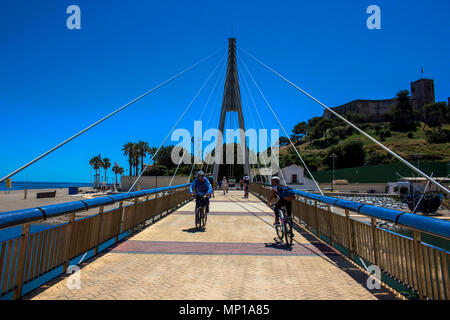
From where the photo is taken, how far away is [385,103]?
135 metres

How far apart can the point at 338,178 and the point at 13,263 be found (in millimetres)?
61322

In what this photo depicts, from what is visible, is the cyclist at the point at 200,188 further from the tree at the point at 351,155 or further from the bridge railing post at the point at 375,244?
the tree at the point at 351,155

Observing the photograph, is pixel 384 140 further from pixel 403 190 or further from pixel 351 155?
pixel 403 190

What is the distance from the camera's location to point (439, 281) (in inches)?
117

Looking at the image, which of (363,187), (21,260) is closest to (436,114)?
(363,187)

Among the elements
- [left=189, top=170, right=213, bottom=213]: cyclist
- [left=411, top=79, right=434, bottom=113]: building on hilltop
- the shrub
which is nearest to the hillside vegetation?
[left=411, top=79, right=434, bottom=113]: building on hilltop

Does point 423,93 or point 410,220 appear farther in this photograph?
point 423,93

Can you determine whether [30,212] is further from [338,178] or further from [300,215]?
[338,178]

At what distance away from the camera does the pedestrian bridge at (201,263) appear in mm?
3365

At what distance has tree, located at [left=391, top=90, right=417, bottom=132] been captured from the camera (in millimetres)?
110113

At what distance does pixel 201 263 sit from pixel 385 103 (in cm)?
15263

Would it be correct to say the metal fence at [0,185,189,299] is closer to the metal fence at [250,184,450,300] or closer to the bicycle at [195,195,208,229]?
the bicycle at [195,195,208,229]

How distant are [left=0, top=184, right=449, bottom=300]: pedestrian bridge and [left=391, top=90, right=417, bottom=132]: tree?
12206 centimetres

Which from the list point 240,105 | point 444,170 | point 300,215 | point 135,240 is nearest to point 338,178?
point 444,170
